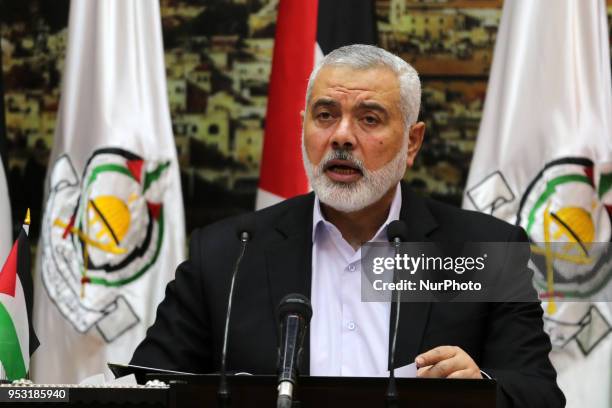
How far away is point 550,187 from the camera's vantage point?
4.86 m

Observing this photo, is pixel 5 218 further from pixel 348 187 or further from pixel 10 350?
pixel 348 187

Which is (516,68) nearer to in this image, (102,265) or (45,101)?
(102,265)

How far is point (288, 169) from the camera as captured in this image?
16.7 feet

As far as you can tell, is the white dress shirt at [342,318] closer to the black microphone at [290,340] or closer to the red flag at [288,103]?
the black microphone at [290,340]

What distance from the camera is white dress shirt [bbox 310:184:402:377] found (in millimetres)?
3451

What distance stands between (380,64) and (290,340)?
1.45 m

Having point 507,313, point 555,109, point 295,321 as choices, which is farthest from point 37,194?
point 295,321

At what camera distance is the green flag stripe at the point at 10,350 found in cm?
326

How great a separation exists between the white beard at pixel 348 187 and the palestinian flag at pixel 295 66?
57.4 inches

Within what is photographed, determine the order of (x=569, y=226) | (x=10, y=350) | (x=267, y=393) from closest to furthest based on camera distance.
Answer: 1. (x=267, y=393)
2. (x=10, y=350)
3. (x=569, y=226)

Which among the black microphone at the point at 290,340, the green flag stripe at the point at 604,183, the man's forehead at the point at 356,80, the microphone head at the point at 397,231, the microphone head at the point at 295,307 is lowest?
the green flag stripe at the point at 604,183

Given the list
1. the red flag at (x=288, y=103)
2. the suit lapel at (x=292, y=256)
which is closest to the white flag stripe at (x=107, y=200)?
the red flag at (x=288, y=103)

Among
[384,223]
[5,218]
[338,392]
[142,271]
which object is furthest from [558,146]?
[338,392]

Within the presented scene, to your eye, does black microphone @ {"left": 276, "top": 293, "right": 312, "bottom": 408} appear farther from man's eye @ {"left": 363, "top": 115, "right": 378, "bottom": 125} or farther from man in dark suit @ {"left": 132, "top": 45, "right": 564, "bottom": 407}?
man's eye @ {"left": 363, "top": 115, "right": 378, "bottom": 125}
